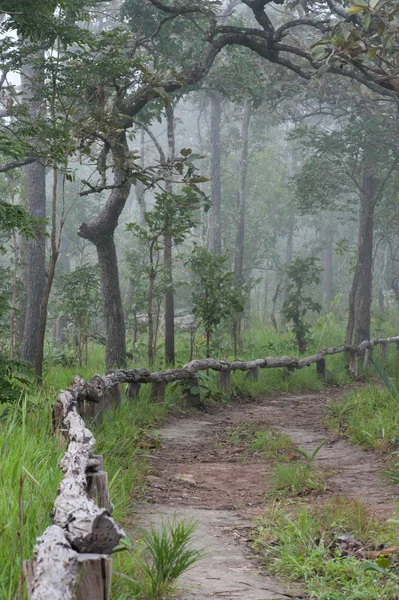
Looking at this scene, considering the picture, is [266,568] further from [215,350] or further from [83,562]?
[215,350]

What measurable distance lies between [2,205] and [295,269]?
1300 cm

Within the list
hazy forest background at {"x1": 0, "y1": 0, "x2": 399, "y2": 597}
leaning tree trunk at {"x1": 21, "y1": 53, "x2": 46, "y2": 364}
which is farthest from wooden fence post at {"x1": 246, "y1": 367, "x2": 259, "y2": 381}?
leaning tree trunk at {"x1": 21, "y1": 53, "x2": 46, "y2": 364}

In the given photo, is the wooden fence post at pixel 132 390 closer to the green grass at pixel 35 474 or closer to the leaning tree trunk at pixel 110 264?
the green grass at pixel 35 474

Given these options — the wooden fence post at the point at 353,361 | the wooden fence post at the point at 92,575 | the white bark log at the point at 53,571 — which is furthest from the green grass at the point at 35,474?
the wooden fence post at the point at 353,361

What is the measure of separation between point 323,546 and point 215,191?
74.0 ft

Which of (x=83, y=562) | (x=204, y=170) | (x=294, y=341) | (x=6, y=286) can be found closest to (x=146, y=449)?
(x=83, y=562)

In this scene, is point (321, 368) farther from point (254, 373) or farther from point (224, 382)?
point (224, 382)

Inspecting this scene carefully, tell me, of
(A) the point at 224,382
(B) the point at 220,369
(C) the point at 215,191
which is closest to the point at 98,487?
(B) the point at 220,369

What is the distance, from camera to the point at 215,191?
26391 millimetres

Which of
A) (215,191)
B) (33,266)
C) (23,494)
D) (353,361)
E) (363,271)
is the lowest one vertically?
(23,494)

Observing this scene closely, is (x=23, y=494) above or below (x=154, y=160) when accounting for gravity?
below

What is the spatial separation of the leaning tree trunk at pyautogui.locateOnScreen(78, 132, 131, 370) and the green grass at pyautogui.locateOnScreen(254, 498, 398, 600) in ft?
22.5

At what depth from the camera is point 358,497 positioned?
227 inches

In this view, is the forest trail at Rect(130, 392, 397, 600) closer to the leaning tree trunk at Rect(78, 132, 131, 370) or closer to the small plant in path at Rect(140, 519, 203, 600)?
the small plant in path at Rect(140, 519, 203, 600)
